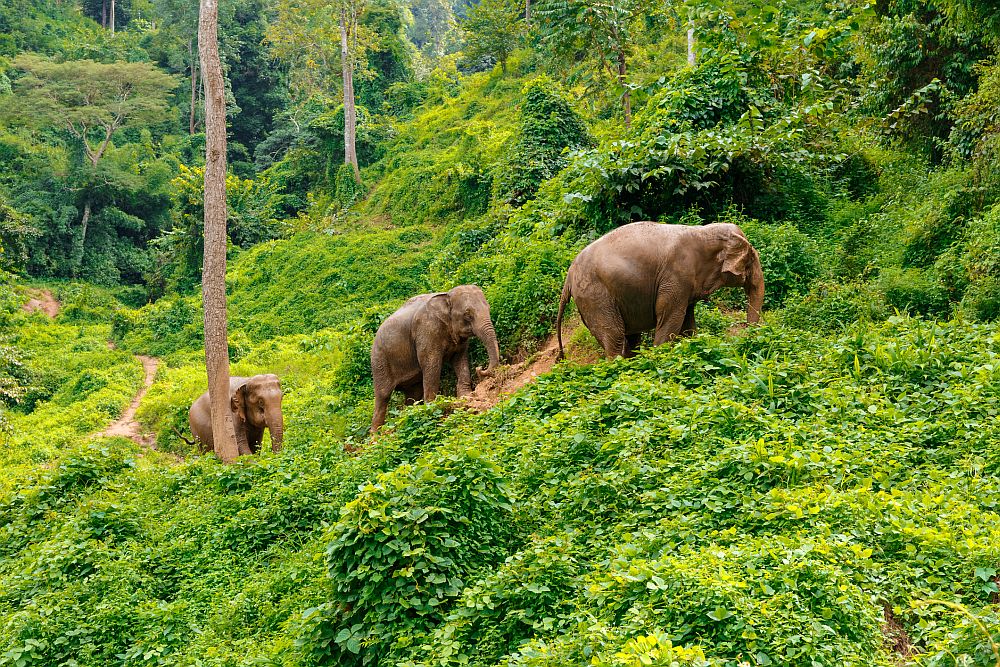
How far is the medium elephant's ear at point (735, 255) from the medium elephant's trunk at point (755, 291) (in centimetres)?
20

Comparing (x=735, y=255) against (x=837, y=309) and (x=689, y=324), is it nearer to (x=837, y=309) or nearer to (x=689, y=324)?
(x=689, y=324)

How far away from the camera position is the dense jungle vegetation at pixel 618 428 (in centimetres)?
546

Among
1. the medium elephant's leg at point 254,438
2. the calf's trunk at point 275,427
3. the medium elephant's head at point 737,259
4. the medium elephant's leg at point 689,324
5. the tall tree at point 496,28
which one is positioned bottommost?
the medium elephant's leg at point 254,438

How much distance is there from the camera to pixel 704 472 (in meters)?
6.76

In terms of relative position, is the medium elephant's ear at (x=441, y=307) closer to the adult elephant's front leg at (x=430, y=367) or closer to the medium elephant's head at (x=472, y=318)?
the medium elephant's head at (x=472, y=318)

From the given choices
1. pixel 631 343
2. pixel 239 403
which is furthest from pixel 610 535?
pixel 239 403

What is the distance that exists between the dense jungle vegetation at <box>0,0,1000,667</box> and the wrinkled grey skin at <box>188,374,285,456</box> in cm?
49

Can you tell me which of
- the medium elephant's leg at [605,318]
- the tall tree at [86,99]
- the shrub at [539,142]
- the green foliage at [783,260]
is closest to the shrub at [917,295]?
the green foliage at [783,260]

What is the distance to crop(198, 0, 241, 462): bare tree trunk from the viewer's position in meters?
12.7

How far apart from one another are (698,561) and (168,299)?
2941 centimetres

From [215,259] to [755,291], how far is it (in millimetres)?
7184

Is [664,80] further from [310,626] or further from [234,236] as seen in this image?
[234,236]

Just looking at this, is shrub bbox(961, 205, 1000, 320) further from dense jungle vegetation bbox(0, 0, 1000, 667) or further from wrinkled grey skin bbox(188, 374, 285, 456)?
wrinkled grey skin bbox(188, 374, 285, 456)

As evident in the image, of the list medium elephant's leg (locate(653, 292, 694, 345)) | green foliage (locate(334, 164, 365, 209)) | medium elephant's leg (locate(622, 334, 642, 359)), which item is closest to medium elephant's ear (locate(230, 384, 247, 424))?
medium elephant's leg (locate(622, 334, 642, 359))
